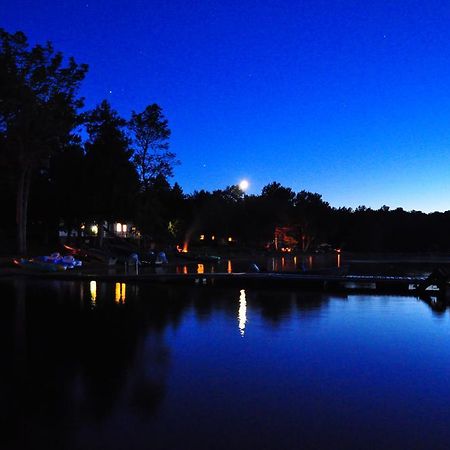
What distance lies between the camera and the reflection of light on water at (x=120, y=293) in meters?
19.0

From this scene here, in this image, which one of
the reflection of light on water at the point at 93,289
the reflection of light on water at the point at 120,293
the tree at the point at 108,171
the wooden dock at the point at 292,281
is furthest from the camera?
the tree at the point at 108,171

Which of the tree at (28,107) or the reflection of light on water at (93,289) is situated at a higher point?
the tree at (28,107)

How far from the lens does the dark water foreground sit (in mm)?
5918

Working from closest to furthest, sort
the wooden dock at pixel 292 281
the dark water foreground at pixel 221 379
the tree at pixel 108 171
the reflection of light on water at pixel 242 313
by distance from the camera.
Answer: the dark water foreground at pixel 221 379 < the reflection of light on water at pixel 242 313 < the wooden dock at pixel 292 281 < the tree at pixel 108 171

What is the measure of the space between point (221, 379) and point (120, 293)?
536 inches

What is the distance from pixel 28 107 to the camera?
118ft

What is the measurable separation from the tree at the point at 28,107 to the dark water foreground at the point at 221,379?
23.5 meters

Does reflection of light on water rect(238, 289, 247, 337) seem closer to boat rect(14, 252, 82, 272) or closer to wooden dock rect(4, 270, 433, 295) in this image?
wooden dock rect(4, 270, 433, 295)

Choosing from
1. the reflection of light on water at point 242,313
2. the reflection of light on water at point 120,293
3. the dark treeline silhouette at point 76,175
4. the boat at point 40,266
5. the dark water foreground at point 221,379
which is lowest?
the dark water foreground at point 221,379

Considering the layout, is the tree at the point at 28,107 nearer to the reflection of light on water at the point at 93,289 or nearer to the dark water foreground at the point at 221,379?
the reflection of light on water at the point at 93,289

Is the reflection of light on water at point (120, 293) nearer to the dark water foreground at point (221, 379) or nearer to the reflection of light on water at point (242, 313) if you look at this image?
the dark water foreground at point (221, 379)

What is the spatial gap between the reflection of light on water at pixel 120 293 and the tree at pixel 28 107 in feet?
51.0

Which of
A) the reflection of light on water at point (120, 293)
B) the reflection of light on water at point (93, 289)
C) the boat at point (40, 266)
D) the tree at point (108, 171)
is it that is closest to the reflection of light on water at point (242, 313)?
the reflection of light on water at point (120, 293)

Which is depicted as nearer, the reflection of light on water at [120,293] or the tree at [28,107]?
the reflection of light on water at [120,293]
